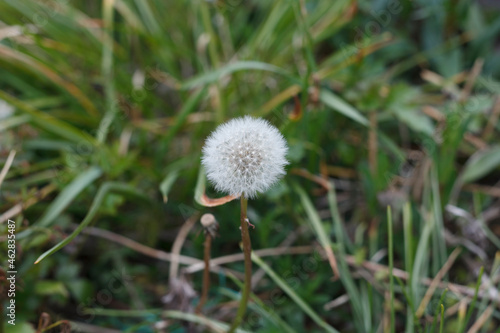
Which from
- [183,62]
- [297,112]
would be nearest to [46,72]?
[183,62]

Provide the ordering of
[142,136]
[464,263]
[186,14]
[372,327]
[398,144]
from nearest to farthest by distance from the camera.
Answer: [372,327] < [464,263] < [142,136] < [398,144] < [186,14]

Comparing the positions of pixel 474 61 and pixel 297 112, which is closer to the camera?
pixel 297 112

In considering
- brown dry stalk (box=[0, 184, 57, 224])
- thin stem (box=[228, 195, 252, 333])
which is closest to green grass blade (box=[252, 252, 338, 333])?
thin stem (box=[228, 195, 252, 333])

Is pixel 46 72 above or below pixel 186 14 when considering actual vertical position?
below

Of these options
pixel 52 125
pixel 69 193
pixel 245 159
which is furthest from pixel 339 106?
pixel 52 125

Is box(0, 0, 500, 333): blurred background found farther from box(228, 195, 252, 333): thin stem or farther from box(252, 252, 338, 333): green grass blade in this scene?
box(228, 195, 252, 333): thin stem

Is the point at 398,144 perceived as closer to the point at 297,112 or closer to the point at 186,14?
the point at 297,112

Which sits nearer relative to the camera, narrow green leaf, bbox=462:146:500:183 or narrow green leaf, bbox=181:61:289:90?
narrow green leaf, bbox=181:61:289:90
